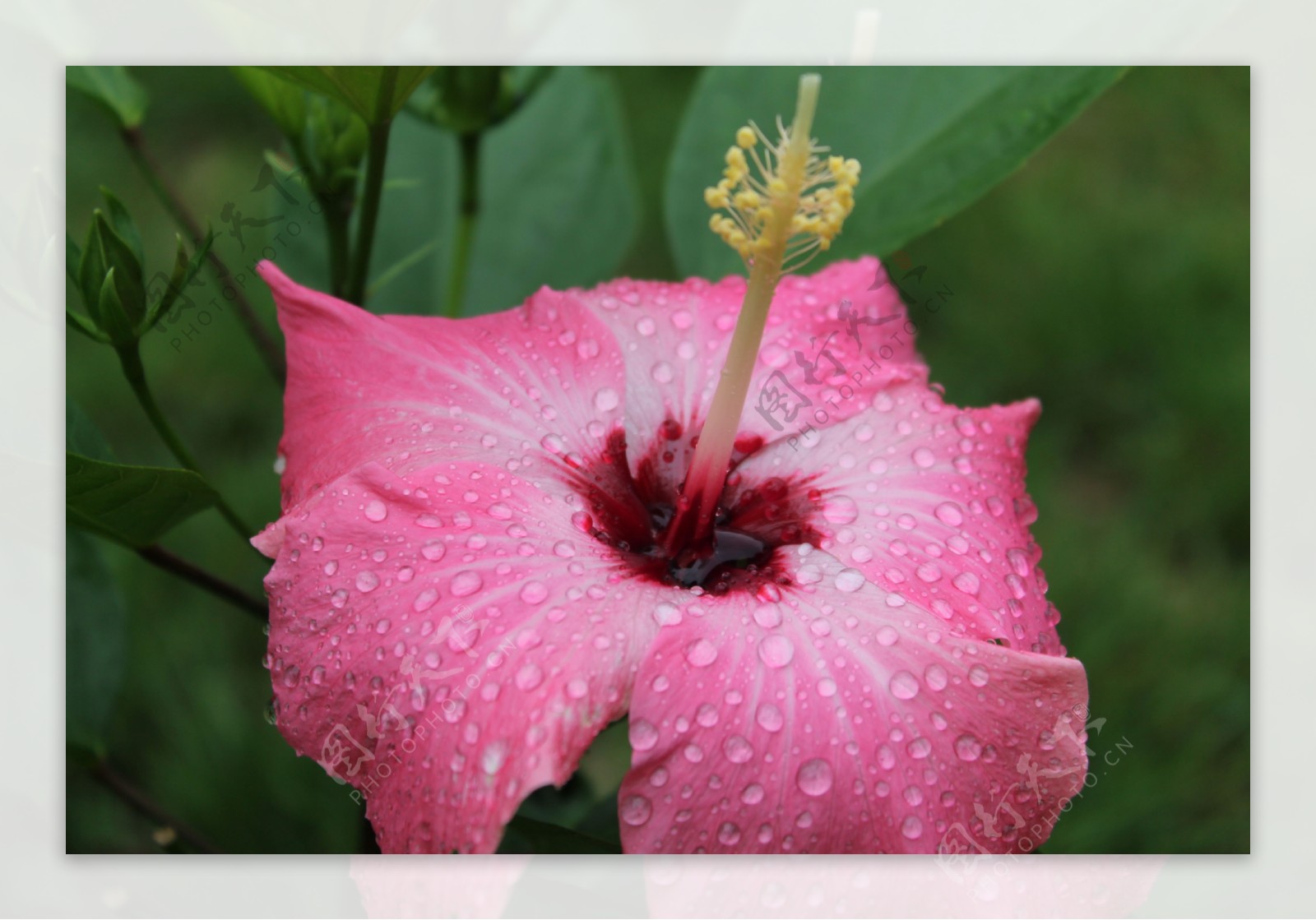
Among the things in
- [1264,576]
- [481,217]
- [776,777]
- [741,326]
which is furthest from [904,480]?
[481,217]

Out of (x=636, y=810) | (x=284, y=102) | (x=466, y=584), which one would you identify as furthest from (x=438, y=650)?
(x=284, y=102)

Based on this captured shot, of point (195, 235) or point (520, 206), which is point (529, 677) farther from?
point (520, 206)

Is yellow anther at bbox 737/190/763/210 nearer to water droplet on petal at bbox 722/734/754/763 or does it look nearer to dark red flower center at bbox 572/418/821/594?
dark red flower center at bbox 572/418/821/594

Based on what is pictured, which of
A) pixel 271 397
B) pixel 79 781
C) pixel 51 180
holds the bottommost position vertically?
pixel 79 781

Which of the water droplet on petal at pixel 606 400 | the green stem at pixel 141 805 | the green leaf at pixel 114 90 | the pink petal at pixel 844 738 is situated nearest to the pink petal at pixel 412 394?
the water droplet on petal at pixel 606 400

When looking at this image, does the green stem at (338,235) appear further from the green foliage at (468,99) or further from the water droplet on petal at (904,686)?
the water droplet on petal at (904,686)

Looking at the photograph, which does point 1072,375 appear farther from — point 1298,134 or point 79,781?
point 79,781
